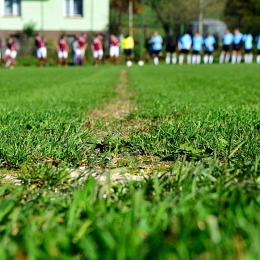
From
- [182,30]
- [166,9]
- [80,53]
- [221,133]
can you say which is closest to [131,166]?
[221,133]

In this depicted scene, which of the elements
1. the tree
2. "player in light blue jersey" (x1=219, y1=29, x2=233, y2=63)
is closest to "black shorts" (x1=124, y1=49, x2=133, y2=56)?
"player in light blue jersey" (x1=219, y1=29, x2=233, y2=63)

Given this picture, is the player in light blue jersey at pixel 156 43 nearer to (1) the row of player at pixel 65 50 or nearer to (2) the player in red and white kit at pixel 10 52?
(1) the row of player at pixel 65 50

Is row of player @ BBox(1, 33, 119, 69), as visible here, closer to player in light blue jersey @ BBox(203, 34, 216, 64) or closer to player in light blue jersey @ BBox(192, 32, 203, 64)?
player in light blue jersey @ BBox(192, 32, 203, 64)

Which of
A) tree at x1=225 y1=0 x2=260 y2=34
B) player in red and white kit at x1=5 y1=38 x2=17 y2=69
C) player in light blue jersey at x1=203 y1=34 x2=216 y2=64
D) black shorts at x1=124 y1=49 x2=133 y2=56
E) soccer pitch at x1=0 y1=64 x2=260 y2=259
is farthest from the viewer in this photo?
tree at x1=225 y1=0 x2=260 y2=34

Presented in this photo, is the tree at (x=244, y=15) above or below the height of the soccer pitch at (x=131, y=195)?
above

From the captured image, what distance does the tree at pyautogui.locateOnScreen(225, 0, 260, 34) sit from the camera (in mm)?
44875

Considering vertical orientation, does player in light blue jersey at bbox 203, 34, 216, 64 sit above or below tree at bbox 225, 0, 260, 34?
below

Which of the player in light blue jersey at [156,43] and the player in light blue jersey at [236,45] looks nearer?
the player in light blue jersey at [156,43]

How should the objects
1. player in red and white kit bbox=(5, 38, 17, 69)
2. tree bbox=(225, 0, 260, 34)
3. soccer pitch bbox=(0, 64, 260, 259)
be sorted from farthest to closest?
tree bbox=(225, 0, 260, 34), player in red and white kit bbox=(5, 38, 17, 69), soccer pitch bbox=(0, 64, 260, 259)

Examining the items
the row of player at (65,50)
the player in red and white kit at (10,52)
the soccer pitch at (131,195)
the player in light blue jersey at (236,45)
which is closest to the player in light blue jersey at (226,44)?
the player in light blue jersey at (236,45)

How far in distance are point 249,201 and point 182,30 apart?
4251 cm

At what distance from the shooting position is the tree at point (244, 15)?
44.9 metres

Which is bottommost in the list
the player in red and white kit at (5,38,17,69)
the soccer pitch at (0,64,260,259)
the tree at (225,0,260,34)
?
the player in red and white kit at (5,38,17,69)

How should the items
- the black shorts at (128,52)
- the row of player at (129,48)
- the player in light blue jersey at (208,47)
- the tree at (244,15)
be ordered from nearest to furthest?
1. the row of player at (129,48)
2. the black shorts at (128,52)
3. the player in light blue jersey at (208,47)
4. the tree at (244,15)
